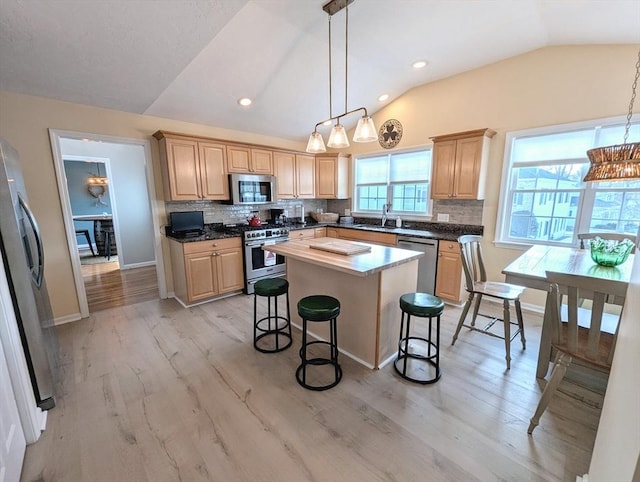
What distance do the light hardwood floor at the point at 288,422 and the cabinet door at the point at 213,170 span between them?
6.92 ft

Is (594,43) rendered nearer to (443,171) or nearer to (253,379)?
(443,171)

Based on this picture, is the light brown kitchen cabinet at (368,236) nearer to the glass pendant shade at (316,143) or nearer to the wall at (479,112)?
the wall at (479,112)

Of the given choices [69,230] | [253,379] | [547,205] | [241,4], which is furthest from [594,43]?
[69,230]

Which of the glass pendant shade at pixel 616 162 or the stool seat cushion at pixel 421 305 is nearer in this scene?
the glass pendant shade at pixel 616 162

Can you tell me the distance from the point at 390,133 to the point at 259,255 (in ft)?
9.53

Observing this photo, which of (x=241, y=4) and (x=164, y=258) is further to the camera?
(x=164, y=258)

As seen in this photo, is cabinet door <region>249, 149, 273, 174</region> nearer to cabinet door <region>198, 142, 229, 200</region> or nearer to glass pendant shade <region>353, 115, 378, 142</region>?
cabinet door <region>198, 142, 229, 200</region>

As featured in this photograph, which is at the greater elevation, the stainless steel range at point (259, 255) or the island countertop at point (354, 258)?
the island countertop at point (354, 258)

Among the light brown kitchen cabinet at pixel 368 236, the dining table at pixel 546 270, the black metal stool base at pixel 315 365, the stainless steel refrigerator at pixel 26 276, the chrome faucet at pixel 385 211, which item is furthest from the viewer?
the chrome faucet at pixel 385 211

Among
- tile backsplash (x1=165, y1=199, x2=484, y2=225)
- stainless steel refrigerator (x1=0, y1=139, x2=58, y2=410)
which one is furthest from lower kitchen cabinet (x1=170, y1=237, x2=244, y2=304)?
stainless steel refrigerator (x1=0, y1=139, x2=58, y2=410)

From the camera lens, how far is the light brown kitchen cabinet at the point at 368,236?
399 cm

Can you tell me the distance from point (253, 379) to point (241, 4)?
3107 millimetres

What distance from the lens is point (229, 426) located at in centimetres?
173

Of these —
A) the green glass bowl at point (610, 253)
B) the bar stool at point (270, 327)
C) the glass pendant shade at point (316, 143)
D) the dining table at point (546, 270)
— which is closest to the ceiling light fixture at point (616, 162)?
the green glass bowl at point (610, 253)
